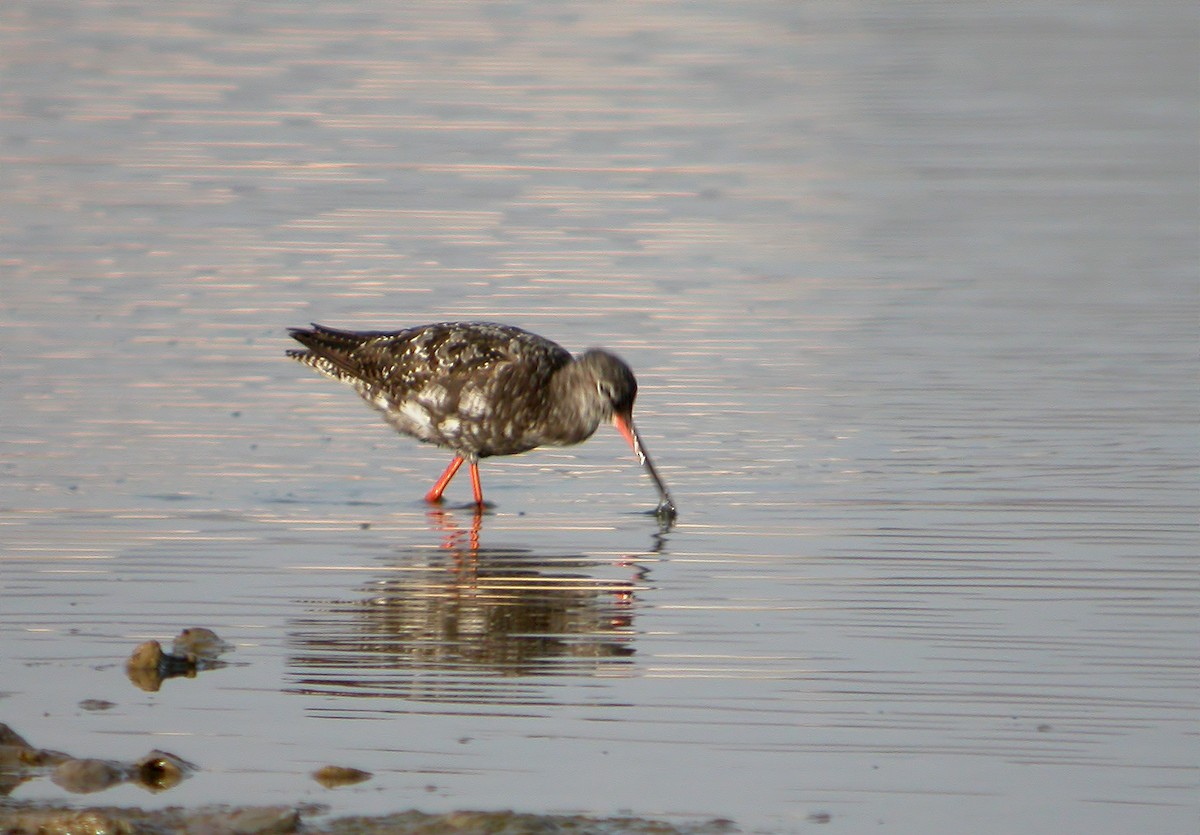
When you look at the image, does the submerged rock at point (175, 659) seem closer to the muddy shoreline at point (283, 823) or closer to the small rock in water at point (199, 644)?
the small rock in water at point (199, 644)

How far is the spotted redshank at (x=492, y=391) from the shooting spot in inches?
490

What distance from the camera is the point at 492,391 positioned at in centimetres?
1252

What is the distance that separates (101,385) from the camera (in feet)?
47.9

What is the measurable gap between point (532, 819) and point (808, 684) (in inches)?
84.8

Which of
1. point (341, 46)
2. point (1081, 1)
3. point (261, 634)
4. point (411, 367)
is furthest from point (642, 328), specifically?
point (1081, 1)

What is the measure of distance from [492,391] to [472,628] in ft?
10.8

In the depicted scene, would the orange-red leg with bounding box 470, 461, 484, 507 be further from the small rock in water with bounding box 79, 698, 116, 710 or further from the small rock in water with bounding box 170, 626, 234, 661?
the small rock in water with bounding box 79, 698, 116, 710

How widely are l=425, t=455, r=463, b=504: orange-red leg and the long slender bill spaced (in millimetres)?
897

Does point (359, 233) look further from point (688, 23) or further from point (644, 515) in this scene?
point (688, 23)

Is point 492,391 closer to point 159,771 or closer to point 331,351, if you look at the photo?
point 331,351

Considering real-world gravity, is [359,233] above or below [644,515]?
above

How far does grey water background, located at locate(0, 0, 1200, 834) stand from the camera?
7840 mm

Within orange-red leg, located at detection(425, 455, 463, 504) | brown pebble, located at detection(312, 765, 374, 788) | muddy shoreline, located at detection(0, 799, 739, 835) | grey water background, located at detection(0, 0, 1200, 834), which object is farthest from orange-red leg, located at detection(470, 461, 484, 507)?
muddy shoreline, located at detection(0, 799, 739, 835)

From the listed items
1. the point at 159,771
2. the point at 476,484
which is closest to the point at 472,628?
the point at 159,771
